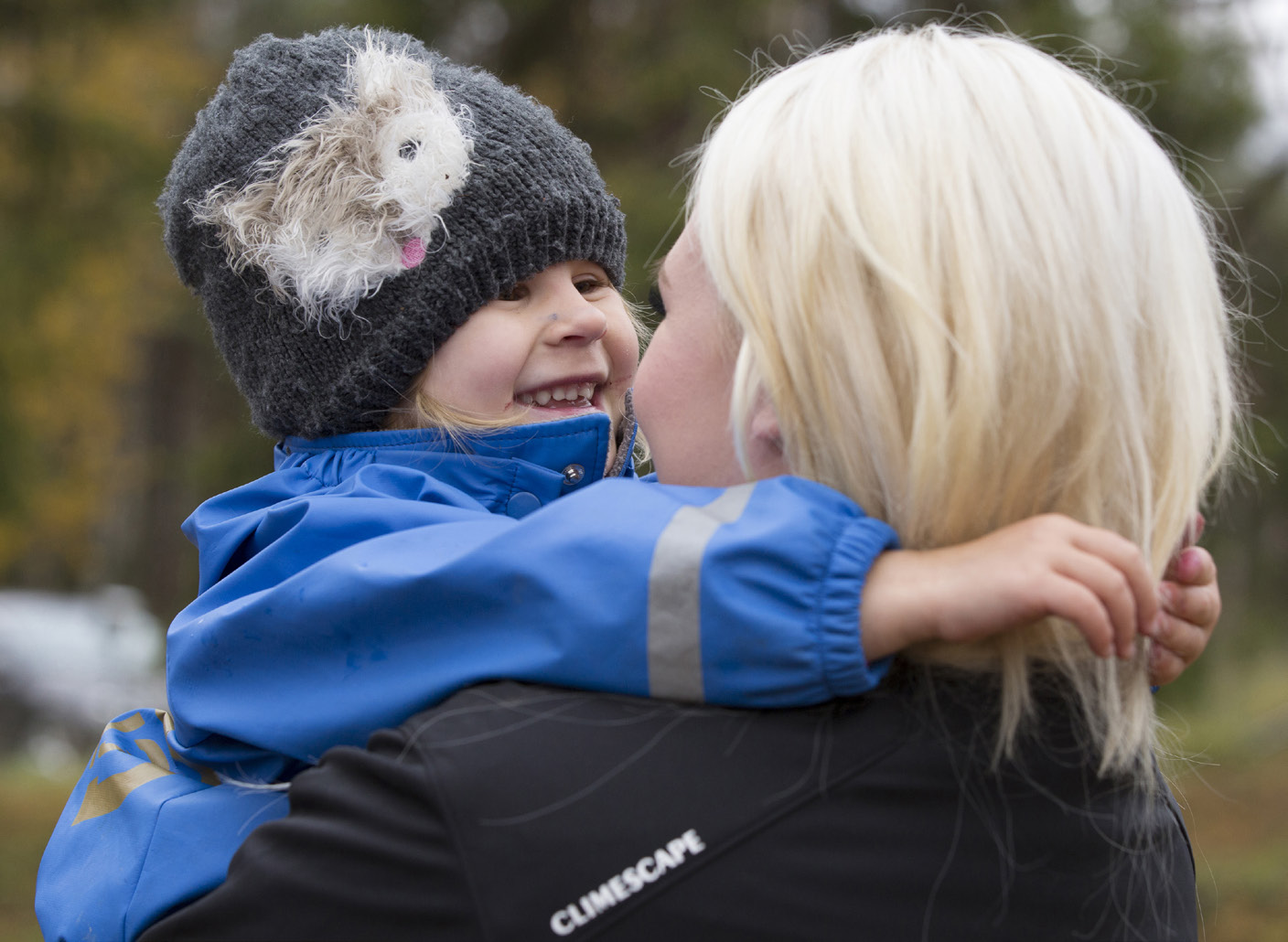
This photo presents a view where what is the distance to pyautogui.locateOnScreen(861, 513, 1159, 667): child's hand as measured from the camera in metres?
1.14

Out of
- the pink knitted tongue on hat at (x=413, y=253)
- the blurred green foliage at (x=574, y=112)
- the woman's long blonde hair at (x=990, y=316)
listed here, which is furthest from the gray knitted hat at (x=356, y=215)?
the blurred green foliage at (x=574, y=112)

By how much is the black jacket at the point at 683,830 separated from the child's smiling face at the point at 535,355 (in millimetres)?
830

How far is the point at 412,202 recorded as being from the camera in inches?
80.8

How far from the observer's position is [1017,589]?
1.16 m

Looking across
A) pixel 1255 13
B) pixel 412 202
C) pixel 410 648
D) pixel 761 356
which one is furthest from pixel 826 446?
pixel 1255 13

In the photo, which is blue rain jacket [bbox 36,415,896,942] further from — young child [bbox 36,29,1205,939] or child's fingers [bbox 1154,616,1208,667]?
child's fingers [bbox 1154,616,1208,667]

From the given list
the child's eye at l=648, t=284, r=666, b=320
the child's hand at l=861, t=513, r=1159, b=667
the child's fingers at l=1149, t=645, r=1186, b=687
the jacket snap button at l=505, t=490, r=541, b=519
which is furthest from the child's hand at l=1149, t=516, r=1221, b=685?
the jacket snap button at l=505, t=490, r=541, b=519

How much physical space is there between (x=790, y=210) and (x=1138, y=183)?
392 mm

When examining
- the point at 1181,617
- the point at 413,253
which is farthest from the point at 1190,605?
the point at 413,253

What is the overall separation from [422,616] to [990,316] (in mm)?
727

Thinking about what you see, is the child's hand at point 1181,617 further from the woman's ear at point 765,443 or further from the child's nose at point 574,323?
the child's nose at point 574,323

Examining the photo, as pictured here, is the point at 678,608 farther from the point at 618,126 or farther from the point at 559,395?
the point at 618,126

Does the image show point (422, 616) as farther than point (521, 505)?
No

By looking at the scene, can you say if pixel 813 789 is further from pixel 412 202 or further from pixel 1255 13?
pixel 1255 13
